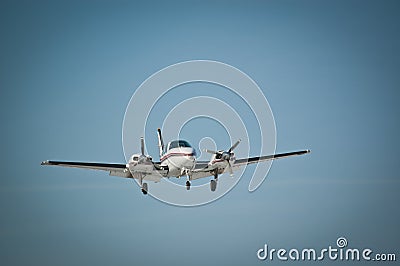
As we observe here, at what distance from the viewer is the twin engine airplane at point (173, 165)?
3039 centimetres

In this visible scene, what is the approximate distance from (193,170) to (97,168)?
231 inches

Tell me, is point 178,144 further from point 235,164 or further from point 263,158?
point 263,158

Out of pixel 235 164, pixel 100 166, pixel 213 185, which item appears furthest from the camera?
pixel 235 164

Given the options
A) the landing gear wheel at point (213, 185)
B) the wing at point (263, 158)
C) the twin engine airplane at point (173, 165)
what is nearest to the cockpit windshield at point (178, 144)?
the twin engine airplane at point (173, 165)

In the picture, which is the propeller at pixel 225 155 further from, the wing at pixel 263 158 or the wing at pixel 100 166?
the wing at pixel 100 166

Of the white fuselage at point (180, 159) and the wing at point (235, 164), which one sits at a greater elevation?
the wing at point (235, 164)

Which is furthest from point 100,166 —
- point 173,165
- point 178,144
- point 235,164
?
point 235,164

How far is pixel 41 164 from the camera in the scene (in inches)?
1161

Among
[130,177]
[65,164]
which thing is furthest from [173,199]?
[65,164]

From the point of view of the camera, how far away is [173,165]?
30719mm

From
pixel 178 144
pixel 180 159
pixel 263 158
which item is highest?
pixel 263 158

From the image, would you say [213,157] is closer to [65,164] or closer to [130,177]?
[130,177]

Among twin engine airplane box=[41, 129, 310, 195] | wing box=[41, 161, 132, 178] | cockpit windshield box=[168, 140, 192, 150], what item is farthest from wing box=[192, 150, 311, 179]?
wing box=[41, 161, 132, 178]

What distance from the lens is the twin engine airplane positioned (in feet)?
99.7
